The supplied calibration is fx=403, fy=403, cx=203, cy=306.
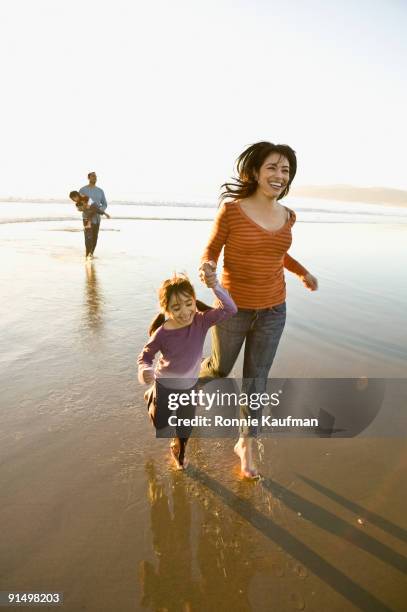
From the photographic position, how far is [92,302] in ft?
20.1

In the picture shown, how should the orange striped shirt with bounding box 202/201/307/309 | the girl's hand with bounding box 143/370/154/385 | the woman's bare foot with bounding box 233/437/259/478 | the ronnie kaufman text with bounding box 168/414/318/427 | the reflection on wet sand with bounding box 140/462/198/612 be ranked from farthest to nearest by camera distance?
1. the ronnie kaufman text with bounding box 168/414/318/427
2. the woman's bare foot with bounding box 233/437/259/478
3. the orange striped shirt with bounding box 202/201/307/309
4. the girl's hand with bounding box 143/370/154/385
5. the reflection on wet sand with bounding box 140/462/198/612

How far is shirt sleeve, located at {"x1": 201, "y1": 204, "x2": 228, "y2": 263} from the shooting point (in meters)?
2.58

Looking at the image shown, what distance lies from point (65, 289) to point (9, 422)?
A: 4009 millimetres

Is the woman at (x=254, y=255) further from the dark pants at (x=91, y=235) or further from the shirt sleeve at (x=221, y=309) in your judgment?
the dark pants at (x=91, y=235)

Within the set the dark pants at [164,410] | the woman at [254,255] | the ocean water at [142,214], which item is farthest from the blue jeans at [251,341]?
the ocean water at [142,214]

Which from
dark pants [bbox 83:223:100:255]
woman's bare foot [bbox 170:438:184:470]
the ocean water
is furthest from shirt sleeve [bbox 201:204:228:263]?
the ocean water

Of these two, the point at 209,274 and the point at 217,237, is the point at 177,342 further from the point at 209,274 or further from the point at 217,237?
the point at 217,237

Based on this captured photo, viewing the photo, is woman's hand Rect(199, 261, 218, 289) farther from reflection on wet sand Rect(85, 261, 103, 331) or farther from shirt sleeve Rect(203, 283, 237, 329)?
reflection on wet sand Rect(85, 261, 103, 331)

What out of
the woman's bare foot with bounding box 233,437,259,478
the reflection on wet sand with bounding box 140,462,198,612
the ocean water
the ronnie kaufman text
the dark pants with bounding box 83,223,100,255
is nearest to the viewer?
the reflection on wet sand with bounding box 140,462,198,612

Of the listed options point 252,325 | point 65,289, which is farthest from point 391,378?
point 65,289

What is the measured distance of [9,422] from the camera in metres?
3.05

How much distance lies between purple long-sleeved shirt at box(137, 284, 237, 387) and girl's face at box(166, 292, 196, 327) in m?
0.08

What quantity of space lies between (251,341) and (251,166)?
118 centimetres

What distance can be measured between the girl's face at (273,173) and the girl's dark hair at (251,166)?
33mm
